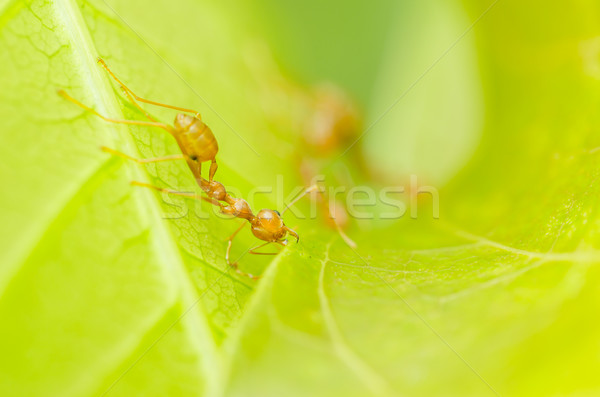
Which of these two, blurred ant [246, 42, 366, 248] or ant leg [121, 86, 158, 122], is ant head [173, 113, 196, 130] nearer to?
ant leg [121, 86, 158, 122]

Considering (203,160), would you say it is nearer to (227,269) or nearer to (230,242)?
(230,242)

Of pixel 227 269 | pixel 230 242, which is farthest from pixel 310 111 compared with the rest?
pixel 227 269

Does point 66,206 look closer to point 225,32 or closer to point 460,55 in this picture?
point 225,32

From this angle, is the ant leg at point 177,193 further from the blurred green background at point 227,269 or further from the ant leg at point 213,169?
the ant leg at point 213,169

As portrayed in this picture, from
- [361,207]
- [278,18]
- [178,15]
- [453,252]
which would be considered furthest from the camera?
[278,18]

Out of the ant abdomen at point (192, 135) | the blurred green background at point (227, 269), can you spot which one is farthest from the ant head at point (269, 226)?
the ant abdomen at point (192, 135)

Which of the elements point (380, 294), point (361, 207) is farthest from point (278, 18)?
point (380, 294)

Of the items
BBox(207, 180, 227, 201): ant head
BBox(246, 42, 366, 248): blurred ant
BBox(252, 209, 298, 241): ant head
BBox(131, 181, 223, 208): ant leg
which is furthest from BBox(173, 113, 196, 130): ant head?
BBox(246, 42, 366, 248): blurred ant
